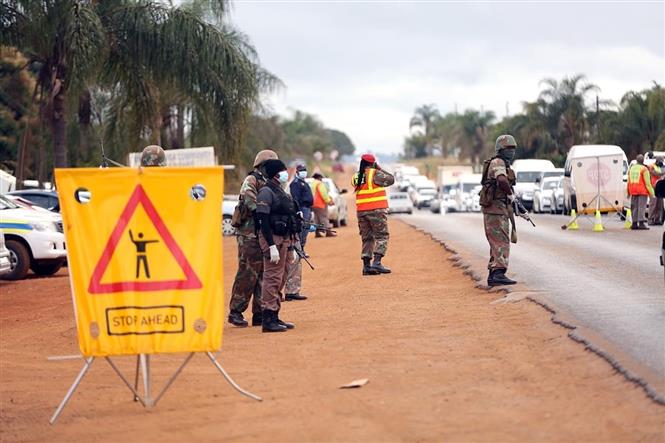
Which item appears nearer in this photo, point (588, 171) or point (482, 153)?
point (588, 171)

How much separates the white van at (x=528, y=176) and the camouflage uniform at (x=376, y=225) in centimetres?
3356

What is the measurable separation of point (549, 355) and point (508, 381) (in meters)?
1.23

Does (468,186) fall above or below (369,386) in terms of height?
below

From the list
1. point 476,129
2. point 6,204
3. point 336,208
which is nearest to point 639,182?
point 336,208

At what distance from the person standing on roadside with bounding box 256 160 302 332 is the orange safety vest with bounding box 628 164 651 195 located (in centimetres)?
1842

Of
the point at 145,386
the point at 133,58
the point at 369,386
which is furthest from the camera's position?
the point at 133,58

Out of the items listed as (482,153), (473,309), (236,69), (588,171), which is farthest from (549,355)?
(482,153)

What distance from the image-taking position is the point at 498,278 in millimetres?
15781

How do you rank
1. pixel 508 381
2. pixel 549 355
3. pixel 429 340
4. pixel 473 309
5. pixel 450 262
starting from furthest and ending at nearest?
1. pixel 450 262
2. pixel 473 309
3. pixel 429 340
4. pixel 549 355
5. pixel 508 381

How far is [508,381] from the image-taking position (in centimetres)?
899

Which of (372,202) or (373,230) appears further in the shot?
(373,230)

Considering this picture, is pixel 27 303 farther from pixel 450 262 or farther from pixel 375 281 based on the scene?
pixel 450 262

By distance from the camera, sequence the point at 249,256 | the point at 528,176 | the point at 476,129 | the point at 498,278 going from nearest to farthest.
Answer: the point at 249,256 → the point at 498,278 → the point at 528,176 → the point at 476,129

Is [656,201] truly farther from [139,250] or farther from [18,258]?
[139,250]
